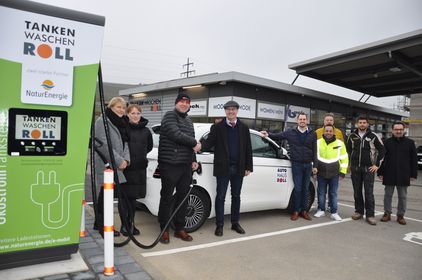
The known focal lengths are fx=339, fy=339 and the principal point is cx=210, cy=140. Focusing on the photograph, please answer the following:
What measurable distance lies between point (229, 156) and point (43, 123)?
2.51 m

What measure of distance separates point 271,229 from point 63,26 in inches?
158

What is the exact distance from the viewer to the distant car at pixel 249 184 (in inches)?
185

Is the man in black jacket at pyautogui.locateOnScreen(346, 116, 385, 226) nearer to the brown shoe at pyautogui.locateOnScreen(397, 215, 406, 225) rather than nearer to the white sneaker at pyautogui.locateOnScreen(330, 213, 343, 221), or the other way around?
the white sneaker at pyautogui.locateOnScreen(330, 213, 343, 221)

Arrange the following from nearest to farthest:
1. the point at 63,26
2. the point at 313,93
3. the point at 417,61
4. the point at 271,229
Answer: the point at 63,26
the point at 271,229
the point at 417,61
the point at 313,93

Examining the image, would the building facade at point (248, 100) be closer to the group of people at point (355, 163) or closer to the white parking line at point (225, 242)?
the group of people at point (355, 163)

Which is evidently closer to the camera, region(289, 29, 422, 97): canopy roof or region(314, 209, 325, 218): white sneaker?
region(314, 209, 325, 218): white sneaker

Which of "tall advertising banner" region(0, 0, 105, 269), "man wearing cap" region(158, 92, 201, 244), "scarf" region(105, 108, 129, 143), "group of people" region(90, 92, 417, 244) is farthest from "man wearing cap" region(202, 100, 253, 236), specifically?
"tall advertising banner" region(0, 0, 105, 269)

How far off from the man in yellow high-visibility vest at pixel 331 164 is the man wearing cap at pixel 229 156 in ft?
6.08

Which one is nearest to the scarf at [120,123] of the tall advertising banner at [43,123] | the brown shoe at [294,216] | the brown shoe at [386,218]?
the tall advertising banner at [43,123]

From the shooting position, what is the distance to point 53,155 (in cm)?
312

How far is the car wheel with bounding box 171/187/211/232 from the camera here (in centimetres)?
481

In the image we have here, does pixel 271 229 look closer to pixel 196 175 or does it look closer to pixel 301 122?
pixel 196 175

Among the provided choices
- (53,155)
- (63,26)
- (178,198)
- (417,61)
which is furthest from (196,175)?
(417,61)

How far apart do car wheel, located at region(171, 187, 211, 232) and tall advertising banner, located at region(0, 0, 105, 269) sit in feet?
5.86
